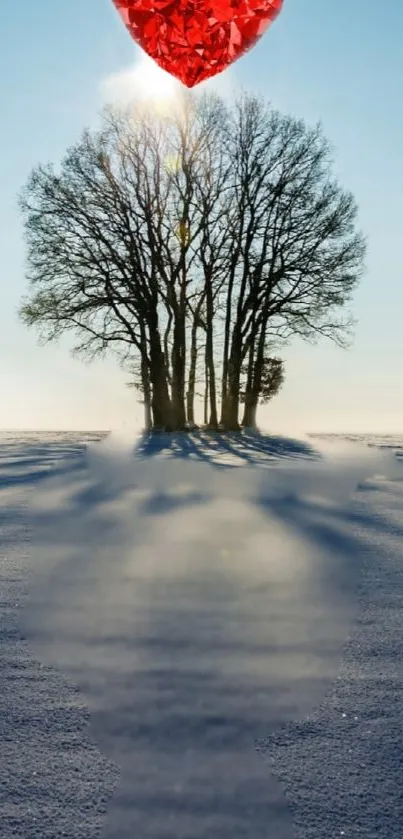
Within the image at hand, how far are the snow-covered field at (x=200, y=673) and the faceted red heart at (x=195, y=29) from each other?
173cm

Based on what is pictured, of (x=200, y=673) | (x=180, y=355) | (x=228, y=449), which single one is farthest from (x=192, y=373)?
(x=200, y=673)

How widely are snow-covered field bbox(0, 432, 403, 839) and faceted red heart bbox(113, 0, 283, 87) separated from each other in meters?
1.73

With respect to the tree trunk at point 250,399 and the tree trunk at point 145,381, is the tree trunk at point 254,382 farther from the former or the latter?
the tree trunk at point 145,381

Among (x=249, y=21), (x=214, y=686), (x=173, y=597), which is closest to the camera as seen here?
(x=249, y=21)

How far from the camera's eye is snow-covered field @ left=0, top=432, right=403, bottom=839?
1.75 meters

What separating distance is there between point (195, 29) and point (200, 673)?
2086 mm

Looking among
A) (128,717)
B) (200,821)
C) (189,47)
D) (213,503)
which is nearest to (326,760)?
(200,821)

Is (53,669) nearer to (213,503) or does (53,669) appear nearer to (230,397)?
(213,503)

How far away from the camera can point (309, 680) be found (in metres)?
2.51

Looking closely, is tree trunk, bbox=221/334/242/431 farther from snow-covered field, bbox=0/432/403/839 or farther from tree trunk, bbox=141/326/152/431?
snow-covered field, bbox=0/432/403/839

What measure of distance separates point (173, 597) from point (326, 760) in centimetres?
161

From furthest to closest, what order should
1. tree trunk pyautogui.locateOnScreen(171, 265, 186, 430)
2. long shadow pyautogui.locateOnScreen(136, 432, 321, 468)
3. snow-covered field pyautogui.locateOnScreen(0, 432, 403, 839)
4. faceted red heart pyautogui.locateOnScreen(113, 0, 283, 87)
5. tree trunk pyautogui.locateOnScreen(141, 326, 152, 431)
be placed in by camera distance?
1. tree trunk pyautogui.locateOnScreen(141, 326, 152, 431)
2. tree trunk pyautogui.locateOnScreen(171, 265, 186, 430)
3. long shadow pyautogui.locateOnScreen(136, 432, 321, 468)
4. snow-covered field pyautogui.locateOnScreen(0, 432, 403, 839)
5. faceted red heart pyautogui.locateOnScreen(113, 0, 283, 87)

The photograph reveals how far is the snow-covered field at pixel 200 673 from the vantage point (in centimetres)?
175

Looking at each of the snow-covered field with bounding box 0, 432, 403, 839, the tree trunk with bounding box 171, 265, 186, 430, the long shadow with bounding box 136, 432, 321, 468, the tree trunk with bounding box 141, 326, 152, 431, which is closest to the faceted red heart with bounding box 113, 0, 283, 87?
the snow-covered field with bounding box 0, 432, 403, 839
